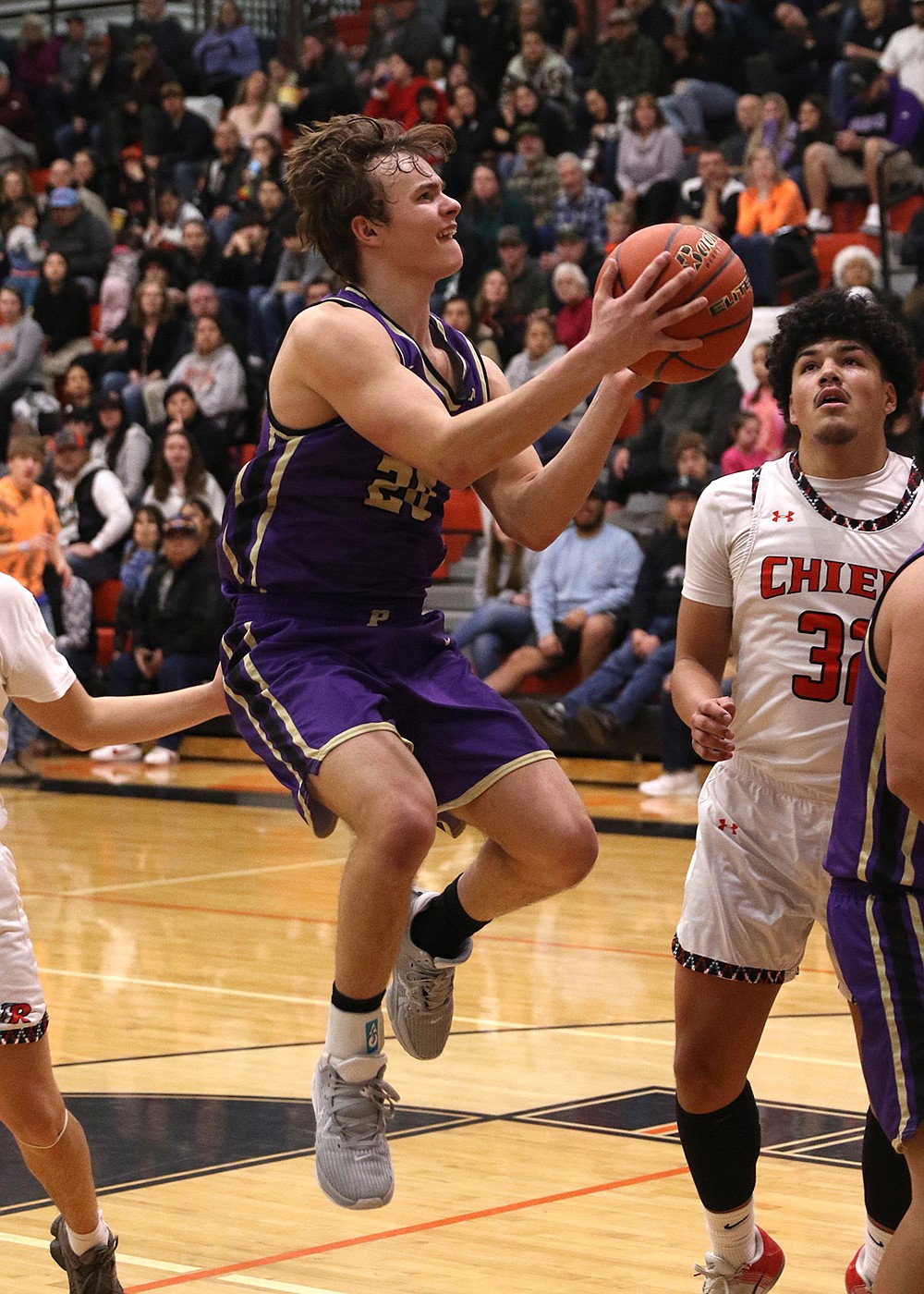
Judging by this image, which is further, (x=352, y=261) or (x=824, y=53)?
(x=824, y=53)

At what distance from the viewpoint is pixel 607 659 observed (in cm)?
1179

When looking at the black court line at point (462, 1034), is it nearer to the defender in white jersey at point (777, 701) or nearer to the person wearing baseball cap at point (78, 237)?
the defender in white jersey at point (777, 701)

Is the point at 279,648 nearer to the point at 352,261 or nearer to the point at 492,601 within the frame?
the point at 352,261

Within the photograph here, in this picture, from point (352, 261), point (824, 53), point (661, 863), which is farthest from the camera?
point (824, 53)

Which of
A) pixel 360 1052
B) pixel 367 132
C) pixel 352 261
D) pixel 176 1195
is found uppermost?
pixel 367 132

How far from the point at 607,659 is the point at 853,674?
805cm

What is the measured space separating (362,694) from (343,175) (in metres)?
1.03

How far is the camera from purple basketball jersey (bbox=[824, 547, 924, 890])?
3.00 m

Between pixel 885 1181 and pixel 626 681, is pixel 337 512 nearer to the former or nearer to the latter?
pixel 885 1181

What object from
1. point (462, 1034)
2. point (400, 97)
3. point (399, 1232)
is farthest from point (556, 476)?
point (400, 97)

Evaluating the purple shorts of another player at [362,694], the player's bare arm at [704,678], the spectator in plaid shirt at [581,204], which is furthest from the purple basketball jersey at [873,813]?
the spectator in plaid shirt at [581,204]

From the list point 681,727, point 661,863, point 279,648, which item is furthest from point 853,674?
point 681,727

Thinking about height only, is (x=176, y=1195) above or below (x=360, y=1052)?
below

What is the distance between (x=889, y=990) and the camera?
2996 millimetres
